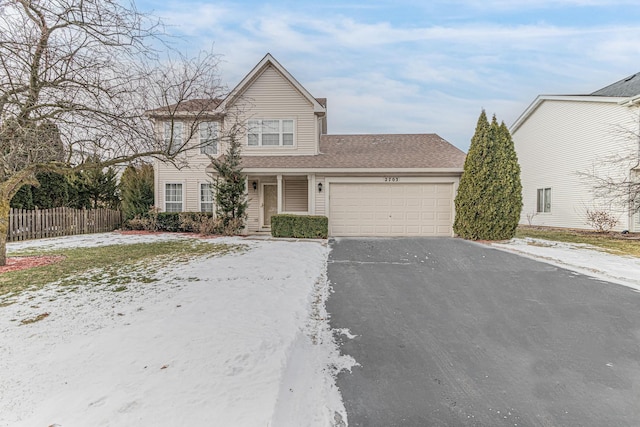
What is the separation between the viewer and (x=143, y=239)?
38.8 feet

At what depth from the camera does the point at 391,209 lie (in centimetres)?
1323

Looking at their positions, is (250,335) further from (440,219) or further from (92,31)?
(440,219)

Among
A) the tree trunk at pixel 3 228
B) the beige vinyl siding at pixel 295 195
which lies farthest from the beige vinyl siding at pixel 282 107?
the tree trunk at pixel 3 228

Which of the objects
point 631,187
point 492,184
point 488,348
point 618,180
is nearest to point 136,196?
point 492,184

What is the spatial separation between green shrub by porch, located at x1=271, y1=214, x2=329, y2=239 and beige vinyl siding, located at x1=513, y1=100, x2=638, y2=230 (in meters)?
13.3

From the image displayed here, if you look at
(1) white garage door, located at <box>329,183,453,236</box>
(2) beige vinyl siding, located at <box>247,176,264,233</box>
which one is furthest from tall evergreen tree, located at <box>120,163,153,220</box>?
(1) white garage door, located at <box>329,183,453,236</box>

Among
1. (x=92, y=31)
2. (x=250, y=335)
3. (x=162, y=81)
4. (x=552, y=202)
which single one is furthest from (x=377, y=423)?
(x=552, y=202)

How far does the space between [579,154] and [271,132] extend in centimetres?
1558

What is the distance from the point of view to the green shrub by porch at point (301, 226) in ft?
40.0

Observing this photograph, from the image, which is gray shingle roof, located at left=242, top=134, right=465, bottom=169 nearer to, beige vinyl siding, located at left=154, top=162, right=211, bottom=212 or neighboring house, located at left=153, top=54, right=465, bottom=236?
neighboring house, located at left=153, top=54, right=465, bottom=236

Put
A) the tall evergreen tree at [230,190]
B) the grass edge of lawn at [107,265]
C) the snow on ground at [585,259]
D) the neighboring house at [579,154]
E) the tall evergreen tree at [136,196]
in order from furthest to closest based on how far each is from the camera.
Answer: the tall evergreen tree at [136,196] → the neighboring house at [579,154] → the tall evergreen tree at [230,190] → the snow on ground at [585,259] → the grass edge of lawn at [107,265]

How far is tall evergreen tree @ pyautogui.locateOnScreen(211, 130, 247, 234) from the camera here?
40.7 ft

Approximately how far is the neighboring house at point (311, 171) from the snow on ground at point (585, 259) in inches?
126

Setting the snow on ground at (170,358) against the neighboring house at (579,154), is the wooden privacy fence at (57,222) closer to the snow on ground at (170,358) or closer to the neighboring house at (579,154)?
the snow on ground at (170,358)
